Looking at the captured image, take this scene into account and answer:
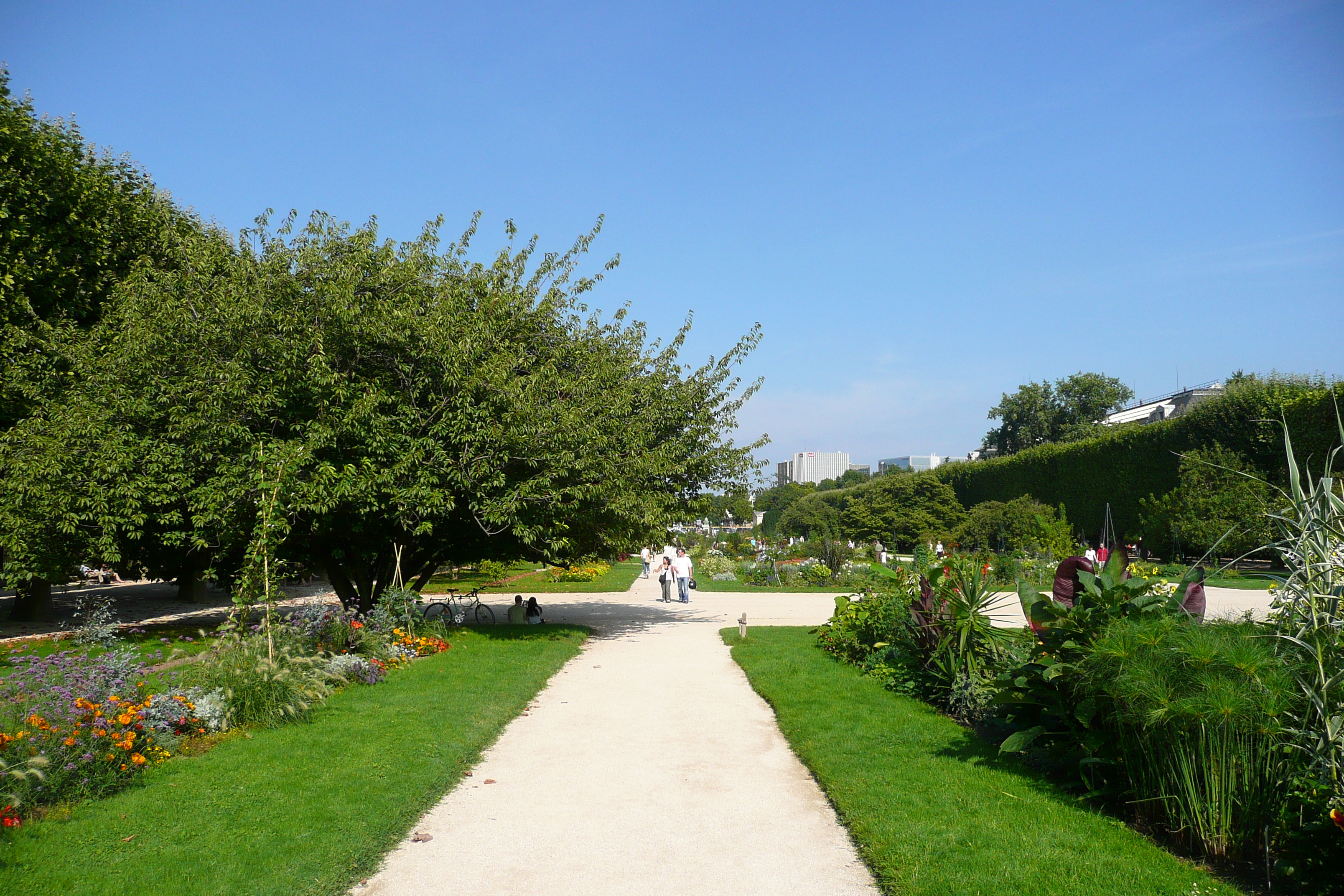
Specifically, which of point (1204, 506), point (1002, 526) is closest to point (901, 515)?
point (1002, 526)

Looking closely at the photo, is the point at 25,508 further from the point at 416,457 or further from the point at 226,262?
the point at 416,457

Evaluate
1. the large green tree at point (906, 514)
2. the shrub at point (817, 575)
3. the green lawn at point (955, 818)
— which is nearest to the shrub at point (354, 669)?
the green lawn at point (955, 818)

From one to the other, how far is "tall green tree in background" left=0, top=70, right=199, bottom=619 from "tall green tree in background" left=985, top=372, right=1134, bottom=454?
228 ft

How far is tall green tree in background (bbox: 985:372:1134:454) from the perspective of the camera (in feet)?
238

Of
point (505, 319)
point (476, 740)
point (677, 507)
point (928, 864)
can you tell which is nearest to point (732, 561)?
point (677, 507)

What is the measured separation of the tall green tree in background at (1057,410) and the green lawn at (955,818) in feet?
228

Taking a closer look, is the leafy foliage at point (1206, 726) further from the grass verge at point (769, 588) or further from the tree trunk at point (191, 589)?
the tree trunk at point (191, 589)

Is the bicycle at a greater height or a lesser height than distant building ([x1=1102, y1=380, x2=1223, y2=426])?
lesser

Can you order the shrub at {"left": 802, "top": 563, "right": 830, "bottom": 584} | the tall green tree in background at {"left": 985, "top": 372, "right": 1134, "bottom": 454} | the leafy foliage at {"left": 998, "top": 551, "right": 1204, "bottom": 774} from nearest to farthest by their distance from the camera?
the leafy foliage at {"left": 998, "top": 551, "right": 1204, "bottom": 774} < the shrub at {"left": 802, "top": 563, "right": 830, "bottom": 584} < the tall green tree in background at {"left": 985, "top": 372, "right": 1134, "bottom": 454}

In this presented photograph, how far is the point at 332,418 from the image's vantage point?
11.1 meters

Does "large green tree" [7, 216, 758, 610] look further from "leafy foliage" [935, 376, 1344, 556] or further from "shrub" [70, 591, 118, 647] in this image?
"leafy foliage" [935, 376, 1344, 556]

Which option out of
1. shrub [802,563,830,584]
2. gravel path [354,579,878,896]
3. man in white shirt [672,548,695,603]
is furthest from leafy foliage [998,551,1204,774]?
shrub [802,563,830,584]

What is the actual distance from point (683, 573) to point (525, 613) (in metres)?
7.20

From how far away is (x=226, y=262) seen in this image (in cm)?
1266
